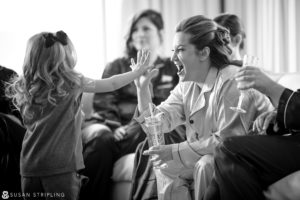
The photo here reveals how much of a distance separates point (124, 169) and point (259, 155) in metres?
1.15

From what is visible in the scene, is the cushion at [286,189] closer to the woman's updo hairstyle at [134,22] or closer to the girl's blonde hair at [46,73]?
the girl's blonde hair at [46,73]

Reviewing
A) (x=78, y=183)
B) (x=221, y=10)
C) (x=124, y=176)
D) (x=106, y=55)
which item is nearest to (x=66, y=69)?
(x=78, y=183)

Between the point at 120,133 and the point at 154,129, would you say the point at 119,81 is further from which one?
the point at 120,133

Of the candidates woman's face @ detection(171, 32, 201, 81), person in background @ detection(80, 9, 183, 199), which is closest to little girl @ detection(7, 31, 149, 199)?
woman's face @ detection(171, 32, 201, 81)

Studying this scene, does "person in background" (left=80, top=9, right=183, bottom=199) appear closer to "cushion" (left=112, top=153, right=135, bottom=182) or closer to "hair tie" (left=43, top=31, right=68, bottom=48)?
"cushion" (left=112, top=153, right=135, bottom=182)

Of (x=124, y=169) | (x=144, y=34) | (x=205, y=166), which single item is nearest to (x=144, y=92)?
(x=205, y=166)

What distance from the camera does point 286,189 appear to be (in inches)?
59.5

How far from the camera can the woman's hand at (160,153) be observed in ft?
6.35

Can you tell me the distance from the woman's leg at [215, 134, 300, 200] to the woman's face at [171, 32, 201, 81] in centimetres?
55

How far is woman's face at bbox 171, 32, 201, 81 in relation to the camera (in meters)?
2.07

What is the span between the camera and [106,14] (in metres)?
3.80

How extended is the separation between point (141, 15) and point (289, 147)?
1.94 m

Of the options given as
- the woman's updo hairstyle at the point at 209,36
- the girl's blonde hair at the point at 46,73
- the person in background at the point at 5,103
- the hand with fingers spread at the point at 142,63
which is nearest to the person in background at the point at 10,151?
the person in background at the point at 5,103

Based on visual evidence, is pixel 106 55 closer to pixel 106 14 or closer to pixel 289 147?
pixel 106 14
